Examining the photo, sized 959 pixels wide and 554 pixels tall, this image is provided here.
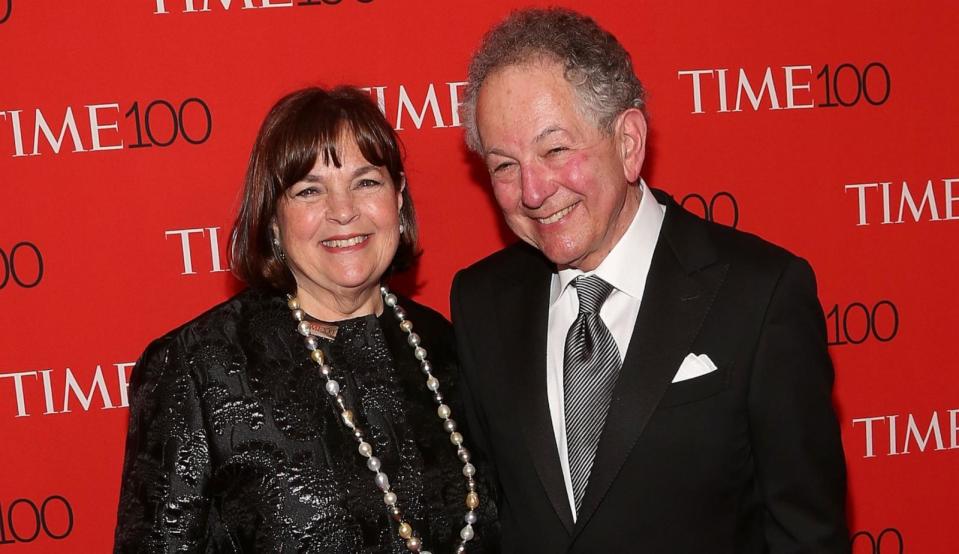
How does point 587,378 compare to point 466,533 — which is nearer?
point 587,378

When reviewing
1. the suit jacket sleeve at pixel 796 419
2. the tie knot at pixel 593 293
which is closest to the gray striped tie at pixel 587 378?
the tie knot at pixel 593 293

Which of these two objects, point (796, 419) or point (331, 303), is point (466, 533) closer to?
point (331, 303)

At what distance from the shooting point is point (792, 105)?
2586mm

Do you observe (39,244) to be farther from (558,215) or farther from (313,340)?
(558,215)

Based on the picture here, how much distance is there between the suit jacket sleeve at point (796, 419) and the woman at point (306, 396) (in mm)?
607

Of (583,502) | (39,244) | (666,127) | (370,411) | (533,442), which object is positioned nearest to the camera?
(583,502)

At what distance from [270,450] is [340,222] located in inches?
18.0

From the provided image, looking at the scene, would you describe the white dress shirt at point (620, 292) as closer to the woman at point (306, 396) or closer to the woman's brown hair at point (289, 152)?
the woman at point (306, 396)

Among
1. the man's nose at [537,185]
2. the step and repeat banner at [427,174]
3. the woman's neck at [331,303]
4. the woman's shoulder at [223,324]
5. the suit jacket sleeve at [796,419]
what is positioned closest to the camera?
the suit jacket sleeve at [796,419]

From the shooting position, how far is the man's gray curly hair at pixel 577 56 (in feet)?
5.76

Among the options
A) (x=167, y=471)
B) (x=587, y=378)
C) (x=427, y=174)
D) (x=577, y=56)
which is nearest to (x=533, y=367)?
(x=587, y=378)

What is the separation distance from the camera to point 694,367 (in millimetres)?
1677

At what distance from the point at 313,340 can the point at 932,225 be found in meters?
1.78

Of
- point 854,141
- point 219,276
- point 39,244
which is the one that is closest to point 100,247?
point 39,244
